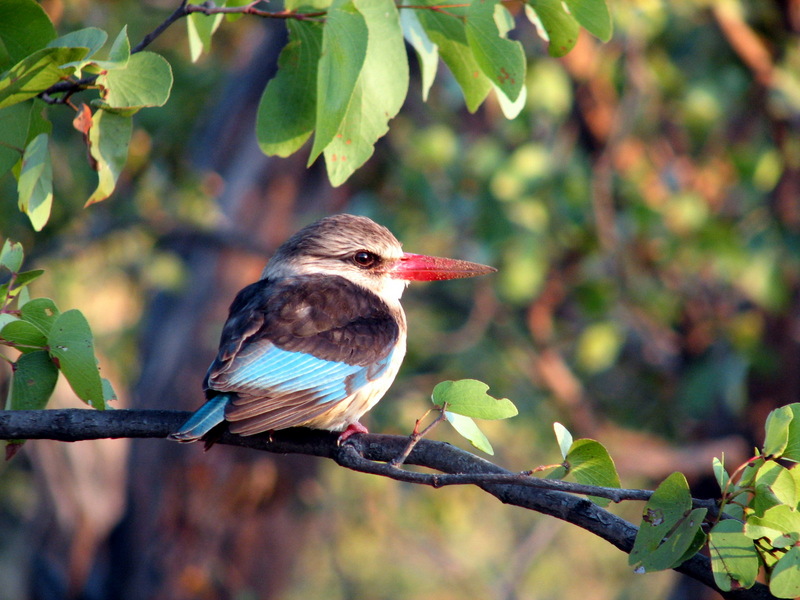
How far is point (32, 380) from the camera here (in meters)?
1.99

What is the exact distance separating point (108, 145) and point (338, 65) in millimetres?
483

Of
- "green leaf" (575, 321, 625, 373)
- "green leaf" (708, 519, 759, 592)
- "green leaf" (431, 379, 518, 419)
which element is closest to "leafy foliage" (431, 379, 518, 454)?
"green leaf" (431, 379, 518, 419)

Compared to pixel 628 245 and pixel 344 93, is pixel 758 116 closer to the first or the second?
pixel 628 245

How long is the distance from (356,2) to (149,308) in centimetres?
519

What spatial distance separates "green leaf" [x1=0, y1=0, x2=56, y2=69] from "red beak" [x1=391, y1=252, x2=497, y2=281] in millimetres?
1605

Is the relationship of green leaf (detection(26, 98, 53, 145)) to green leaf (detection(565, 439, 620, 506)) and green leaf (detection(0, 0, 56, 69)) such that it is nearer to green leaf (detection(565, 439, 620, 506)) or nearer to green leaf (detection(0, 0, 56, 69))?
green leaf (detection(0, 0, 56, 69))

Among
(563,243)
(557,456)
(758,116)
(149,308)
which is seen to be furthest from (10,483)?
(758,116)

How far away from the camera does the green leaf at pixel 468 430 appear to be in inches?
68.7

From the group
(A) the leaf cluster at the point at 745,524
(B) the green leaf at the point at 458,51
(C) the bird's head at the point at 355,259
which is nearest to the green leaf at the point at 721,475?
(A) the leaf cluster at the point at 745,524

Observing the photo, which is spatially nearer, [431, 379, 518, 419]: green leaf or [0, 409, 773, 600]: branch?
[0, 409, 773, 600]: branch

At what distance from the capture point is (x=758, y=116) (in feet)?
18.9

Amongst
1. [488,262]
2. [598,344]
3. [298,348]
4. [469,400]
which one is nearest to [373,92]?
[469,400]

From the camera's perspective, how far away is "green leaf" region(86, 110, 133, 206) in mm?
1765

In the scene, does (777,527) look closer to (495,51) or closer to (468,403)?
(468,403)
